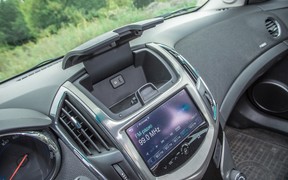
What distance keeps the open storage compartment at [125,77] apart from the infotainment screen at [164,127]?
7 cm

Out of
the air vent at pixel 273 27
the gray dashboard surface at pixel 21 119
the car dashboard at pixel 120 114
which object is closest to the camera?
the gray dashboard surface at pixel 21 119

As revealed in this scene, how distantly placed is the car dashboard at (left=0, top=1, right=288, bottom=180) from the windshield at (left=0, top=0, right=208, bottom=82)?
0.09 m

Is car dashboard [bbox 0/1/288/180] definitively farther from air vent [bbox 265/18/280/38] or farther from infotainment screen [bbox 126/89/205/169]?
air vent [bbox 265/18/280/38]

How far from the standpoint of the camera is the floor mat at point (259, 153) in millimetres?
2139

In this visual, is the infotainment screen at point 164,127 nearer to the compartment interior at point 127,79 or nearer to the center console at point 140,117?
the center console at point 140,117

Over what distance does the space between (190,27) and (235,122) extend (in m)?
1.03

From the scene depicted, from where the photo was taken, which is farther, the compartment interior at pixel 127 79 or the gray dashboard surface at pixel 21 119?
the compartment interior at pixel 127 79

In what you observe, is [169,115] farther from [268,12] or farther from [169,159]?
[268,12]

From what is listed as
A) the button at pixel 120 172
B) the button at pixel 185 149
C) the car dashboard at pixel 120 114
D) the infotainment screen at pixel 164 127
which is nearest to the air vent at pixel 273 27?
the car dashboard at pixel 120 114

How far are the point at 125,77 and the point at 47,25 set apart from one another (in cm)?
43

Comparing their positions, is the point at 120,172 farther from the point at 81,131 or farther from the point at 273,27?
the point at 273,27

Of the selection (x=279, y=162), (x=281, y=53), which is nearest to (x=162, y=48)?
(x=281, y=53)

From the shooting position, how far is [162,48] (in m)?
1.54

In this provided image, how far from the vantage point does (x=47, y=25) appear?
4.41ft
